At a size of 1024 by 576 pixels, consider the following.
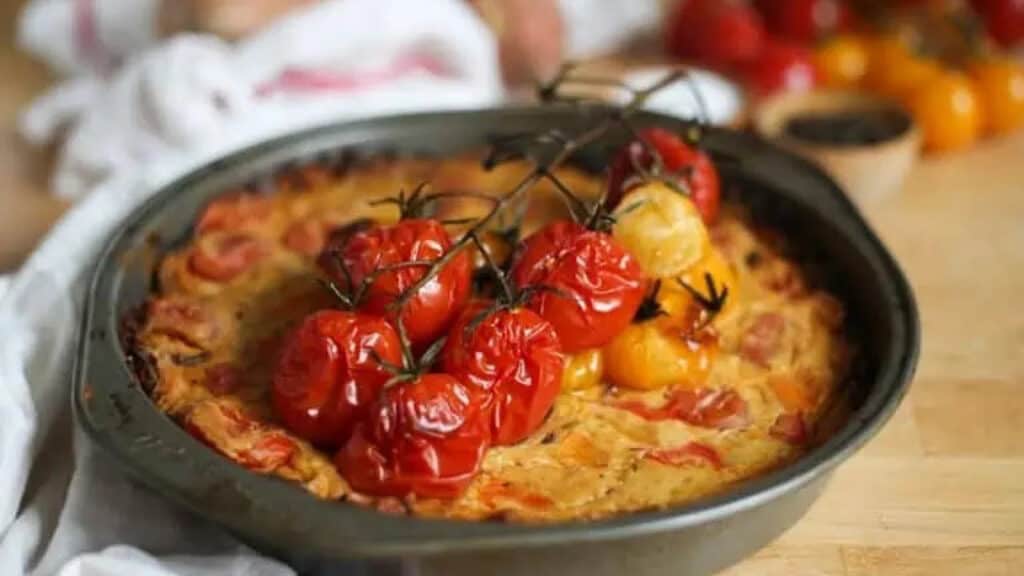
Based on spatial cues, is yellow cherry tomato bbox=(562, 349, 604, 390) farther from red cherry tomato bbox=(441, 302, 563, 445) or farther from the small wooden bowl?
the small wooden bowl

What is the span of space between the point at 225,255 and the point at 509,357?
1.55 feet

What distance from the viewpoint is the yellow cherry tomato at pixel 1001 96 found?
218cm

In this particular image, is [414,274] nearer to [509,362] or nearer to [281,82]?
[509,362]

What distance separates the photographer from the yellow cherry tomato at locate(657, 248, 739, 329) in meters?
1.41

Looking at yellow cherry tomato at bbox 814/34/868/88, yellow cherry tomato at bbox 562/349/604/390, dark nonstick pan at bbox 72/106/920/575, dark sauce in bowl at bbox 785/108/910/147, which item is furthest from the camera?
yellow cherry tomato at bbox 814/34/868/88

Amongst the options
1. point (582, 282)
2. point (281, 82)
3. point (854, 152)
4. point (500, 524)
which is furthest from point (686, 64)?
point (500, 524)

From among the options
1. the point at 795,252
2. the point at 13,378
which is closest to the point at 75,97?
the point at 13,378

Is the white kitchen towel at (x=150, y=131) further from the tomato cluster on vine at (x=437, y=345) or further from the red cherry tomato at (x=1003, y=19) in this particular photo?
the red cherry tomato at (x=1003, y=19)

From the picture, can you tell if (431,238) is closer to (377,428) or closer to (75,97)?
(377,428)

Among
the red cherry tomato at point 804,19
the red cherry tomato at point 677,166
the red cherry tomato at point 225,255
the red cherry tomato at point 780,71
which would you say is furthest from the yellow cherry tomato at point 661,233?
the red cherry tomato at point 804,19

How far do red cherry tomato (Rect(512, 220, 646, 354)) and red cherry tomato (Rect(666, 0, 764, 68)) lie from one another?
1039 mm

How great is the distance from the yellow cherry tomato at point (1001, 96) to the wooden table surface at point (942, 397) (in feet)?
0.12

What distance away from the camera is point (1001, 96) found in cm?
219

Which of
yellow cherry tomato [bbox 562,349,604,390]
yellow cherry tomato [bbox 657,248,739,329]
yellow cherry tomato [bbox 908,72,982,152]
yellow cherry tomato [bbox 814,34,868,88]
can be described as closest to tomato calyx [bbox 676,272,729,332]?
yellow cherry tomato [bbox 657,248,739,329]
